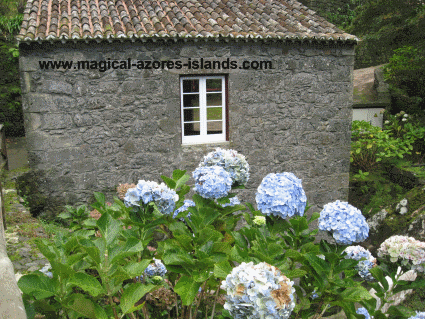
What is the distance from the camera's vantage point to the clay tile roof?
570 centimetres

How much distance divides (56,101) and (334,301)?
17.9 ft

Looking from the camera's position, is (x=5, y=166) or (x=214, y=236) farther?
(x=5, y=166)

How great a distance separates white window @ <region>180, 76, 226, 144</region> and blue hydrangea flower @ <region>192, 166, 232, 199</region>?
4.71 meters

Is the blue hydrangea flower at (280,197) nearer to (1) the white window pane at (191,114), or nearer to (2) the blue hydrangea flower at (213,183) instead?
(2) the blue hydrangea flower at (213,183)

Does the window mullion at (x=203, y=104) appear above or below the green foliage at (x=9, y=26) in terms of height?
below

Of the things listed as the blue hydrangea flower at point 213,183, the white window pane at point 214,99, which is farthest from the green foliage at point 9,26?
the blue hydrangea flower at point 213,183

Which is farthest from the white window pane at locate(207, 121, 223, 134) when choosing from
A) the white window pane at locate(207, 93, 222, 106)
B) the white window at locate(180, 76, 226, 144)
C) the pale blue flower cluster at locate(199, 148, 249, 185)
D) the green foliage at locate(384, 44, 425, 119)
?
the green foliage at locate(384, 44, 425, 119)

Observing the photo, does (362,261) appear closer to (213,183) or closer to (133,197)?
(213,183)

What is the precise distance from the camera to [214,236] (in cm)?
165

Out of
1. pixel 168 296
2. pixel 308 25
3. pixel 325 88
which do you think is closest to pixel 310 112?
pixel 325 88

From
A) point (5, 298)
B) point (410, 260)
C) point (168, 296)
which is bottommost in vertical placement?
point (168, 296)

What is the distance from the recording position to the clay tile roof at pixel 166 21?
5703 millimetres

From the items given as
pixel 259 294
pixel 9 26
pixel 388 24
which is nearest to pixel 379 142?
pixel 388 24

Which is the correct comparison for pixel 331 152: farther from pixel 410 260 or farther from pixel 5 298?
pixel 5 298
